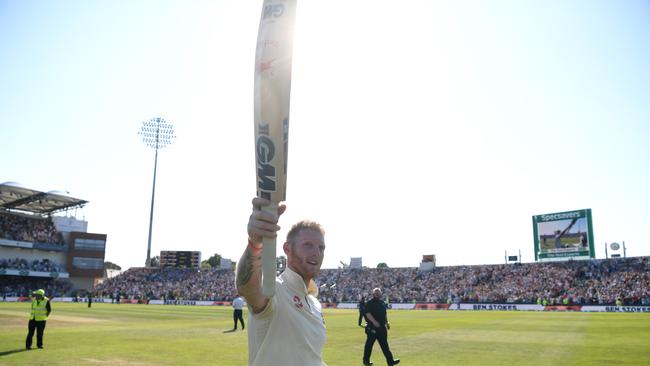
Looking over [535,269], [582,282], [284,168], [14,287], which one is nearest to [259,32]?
[284,168]

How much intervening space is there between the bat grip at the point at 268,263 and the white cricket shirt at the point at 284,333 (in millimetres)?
324

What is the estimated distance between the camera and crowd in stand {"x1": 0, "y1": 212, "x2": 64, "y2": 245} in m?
70.2

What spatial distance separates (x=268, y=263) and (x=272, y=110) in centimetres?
87

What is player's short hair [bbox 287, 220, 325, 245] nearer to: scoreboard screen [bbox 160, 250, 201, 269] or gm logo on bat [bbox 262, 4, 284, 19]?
gm logo on bat [bbox 262, 4, 284, 19]

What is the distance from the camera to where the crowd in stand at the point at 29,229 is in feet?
230

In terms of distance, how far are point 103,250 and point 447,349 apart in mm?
76533

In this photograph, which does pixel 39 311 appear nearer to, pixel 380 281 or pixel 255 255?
pixel 255 255

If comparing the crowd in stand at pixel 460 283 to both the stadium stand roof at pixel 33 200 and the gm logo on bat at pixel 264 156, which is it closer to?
the stadium stand roof at pixel 33 200

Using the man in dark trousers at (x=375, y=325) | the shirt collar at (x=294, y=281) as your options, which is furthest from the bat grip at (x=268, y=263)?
the man in dark trousers at (x=375, y=325)

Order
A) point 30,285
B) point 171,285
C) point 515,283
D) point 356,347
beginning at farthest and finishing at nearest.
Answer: point 171,285 → point 30,285 → point 515,283 → point 356,347

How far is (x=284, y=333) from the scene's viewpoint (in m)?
2.98

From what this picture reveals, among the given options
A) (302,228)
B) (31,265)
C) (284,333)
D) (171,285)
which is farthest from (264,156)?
(31,265)

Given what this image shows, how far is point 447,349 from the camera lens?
54.9 ft

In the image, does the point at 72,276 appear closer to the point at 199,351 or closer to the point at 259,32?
the point at 199,351
